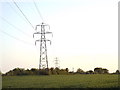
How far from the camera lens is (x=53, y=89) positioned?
26328 millimetres

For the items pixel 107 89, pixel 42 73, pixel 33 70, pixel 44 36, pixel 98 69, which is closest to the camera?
pixel 107 89

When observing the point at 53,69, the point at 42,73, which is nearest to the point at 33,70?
the point at 53,69

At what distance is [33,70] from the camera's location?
354 feet

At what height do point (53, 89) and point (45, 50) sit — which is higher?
point (45, 50)

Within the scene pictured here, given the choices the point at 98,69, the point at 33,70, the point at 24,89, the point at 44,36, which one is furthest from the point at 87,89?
the point at 98,69

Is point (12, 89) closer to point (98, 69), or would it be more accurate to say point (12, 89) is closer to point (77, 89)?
point (77, 89)

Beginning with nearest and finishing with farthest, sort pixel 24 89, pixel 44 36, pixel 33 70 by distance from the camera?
1. pixel 24 89
2. pixel 44 36
3. pixel 33 70

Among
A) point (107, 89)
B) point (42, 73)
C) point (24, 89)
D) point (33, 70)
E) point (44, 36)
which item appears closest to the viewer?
point (107, 89)

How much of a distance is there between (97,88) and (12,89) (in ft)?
25.3

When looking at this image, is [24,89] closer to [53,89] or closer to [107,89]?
[53,89]

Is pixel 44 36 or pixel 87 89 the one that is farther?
pixel 44 36

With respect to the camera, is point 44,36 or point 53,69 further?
point 53,69

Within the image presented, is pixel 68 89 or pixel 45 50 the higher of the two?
pixel 45 50

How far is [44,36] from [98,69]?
403 ft
